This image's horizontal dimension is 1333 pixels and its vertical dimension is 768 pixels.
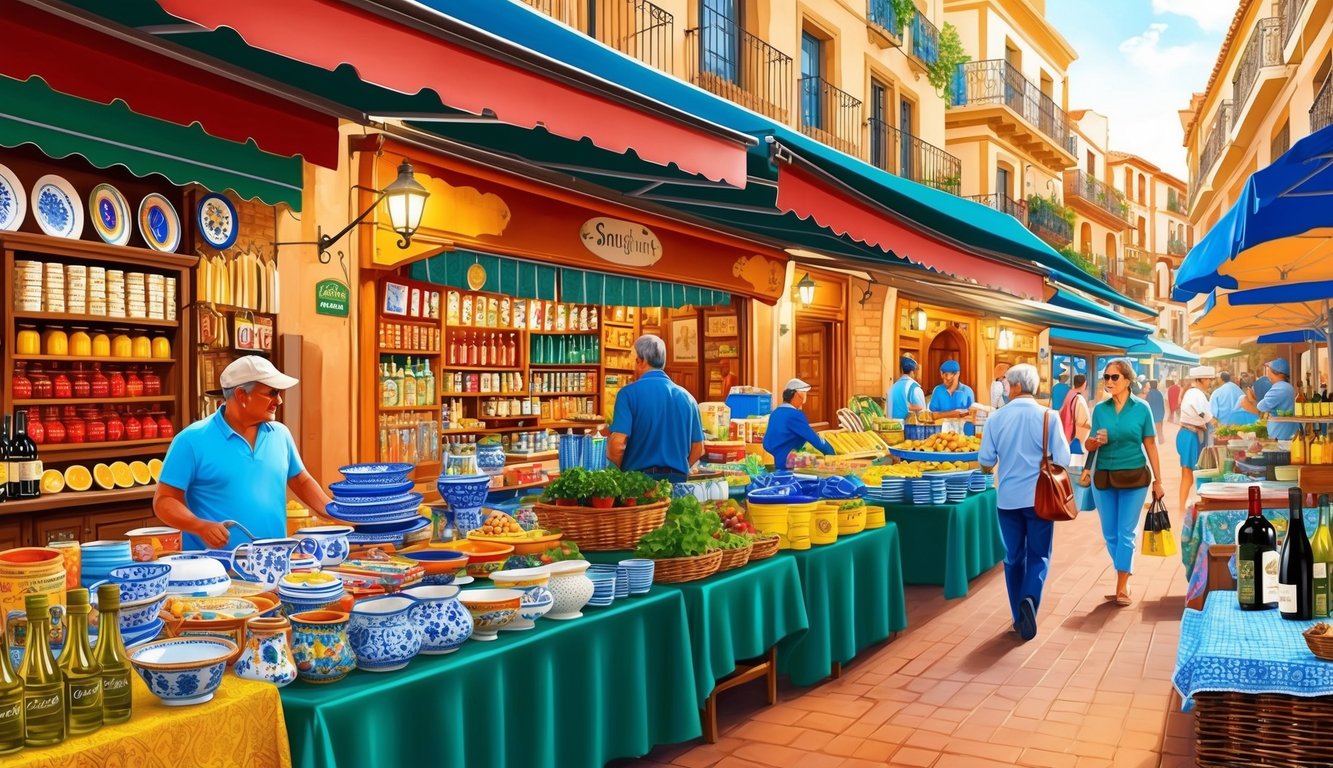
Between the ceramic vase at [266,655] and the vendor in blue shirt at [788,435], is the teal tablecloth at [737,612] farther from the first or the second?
the vendor in blue shirt at [788,435]

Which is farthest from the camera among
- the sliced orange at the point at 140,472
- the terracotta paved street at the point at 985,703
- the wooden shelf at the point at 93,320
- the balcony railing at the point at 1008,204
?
the balcony railing at the point at 1008,204

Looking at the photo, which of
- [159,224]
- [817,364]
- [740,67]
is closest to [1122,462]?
[159,224]

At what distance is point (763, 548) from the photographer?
16.4 ft

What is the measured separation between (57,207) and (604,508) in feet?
11.9

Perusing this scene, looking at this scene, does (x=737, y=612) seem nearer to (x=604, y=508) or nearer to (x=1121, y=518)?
(x=604, y=508)

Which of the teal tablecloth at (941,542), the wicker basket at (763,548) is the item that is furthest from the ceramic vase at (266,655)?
the teal tablecloth at (941,542)

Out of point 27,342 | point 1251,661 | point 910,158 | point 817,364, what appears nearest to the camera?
point 1251,661

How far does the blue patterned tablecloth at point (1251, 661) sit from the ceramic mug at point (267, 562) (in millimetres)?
2921

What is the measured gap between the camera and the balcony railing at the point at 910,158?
17.2 meters

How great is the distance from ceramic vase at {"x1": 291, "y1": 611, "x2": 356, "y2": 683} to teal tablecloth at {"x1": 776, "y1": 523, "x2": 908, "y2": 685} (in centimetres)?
283

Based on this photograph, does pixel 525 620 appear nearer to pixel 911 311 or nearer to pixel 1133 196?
pixel 911 311

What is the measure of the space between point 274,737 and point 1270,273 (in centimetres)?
728

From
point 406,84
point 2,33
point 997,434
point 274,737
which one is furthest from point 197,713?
point 997,434

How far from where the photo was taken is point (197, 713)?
2328 millimetres
